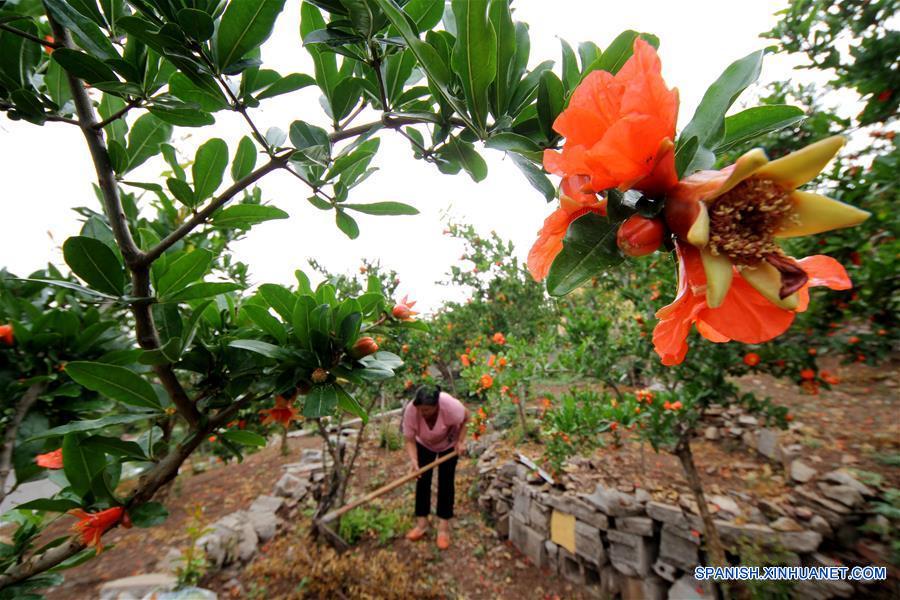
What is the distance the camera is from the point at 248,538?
3.74m

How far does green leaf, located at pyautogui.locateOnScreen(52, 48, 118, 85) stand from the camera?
536 mm

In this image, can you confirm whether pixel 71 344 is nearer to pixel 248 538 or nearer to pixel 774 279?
pixel 774 279

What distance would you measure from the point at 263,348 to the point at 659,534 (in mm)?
3577

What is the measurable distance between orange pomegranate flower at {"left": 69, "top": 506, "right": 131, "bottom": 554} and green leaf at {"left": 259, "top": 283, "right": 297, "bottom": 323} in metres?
0.61

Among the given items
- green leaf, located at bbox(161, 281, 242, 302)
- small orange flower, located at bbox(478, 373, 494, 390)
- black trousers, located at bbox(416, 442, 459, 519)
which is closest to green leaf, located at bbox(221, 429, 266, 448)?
green leaf, located at bbox(161, 281, 242, 302)

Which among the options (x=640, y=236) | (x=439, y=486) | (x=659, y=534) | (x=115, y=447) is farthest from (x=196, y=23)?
(x=439, y=486)

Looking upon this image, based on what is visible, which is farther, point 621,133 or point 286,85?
point 286,85

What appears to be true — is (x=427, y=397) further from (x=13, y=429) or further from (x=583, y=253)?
(x=583, y=253)

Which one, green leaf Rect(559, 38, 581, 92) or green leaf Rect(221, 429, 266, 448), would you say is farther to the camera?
green leaf Rect(221, 429, 266, 448)

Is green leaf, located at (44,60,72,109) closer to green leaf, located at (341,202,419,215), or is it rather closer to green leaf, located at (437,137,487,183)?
green leaf, located at (341,202,419,215)

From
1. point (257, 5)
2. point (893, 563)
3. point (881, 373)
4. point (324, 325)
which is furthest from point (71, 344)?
point (881, 373)

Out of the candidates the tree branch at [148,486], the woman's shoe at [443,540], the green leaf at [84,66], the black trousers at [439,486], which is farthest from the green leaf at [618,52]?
the woman's shoe at [443,540]

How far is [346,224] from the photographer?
3.09ft

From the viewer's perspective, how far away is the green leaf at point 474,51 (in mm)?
494
